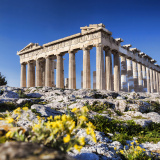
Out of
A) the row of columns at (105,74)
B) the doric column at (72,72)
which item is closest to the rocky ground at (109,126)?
the row of columns at (105,74)

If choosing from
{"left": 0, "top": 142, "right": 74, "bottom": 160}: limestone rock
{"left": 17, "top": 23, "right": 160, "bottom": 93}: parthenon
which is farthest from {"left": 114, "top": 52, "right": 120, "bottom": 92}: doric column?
{"left": 0, "top": 142, "right": 74, "bottom": 160}: limestone rock

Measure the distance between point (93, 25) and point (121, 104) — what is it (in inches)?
734

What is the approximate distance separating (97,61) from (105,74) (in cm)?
409

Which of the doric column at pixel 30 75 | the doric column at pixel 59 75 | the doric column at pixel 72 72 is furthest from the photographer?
the doric column at pixel 30 75

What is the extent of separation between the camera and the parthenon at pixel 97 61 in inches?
1061

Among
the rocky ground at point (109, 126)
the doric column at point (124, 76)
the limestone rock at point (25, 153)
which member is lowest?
the rocky ground at point (109, 126)

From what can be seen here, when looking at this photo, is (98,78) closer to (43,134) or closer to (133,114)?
(133,114)

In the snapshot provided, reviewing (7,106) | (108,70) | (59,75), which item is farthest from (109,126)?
(59,75)

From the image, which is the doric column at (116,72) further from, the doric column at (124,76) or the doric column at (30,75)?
the doric column at (30,75)

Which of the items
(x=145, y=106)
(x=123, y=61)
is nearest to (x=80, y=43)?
(x=123, y=61)

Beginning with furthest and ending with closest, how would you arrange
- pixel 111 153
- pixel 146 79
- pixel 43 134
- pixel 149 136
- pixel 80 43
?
pixel 146 79, pixel 80 43, pixel 149 136, pixel 111 153, pixel 43 134

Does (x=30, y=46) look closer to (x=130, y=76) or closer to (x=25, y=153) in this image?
(x=130, y=76)

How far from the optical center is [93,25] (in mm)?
27141

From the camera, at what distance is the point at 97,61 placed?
87.1 ft
